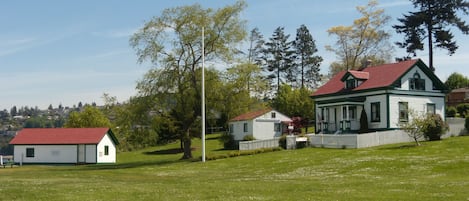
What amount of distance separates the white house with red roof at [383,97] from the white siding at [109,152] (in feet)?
80.7

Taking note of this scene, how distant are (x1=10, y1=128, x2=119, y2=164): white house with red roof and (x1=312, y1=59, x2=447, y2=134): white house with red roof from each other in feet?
81.0

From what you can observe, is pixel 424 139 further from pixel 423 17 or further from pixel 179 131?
pixel 423 17

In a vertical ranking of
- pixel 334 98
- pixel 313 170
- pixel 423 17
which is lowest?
pixel 313 170

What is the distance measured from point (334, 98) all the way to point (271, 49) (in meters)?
48.1

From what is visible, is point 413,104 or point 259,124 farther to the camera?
point 259,124

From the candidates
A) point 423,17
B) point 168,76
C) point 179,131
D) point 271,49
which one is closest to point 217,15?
point 168,76

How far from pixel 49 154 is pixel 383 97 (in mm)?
37334

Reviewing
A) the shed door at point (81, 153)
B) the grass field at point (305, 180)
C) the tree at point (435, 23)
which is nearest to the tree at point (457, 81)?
the tree at point (435, 23)

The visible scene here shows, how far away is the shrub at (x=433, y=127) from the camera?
42.3 metres

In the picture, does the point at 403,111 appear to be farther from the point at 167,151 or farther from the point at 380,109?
the point at 167,151

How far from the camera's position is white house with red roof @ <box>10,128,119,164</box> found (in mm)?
63375

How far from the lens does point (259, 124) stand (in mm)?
69062

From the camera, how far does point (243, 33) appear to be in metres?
52.7

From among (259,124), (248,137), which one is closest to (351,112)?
(248,137)
